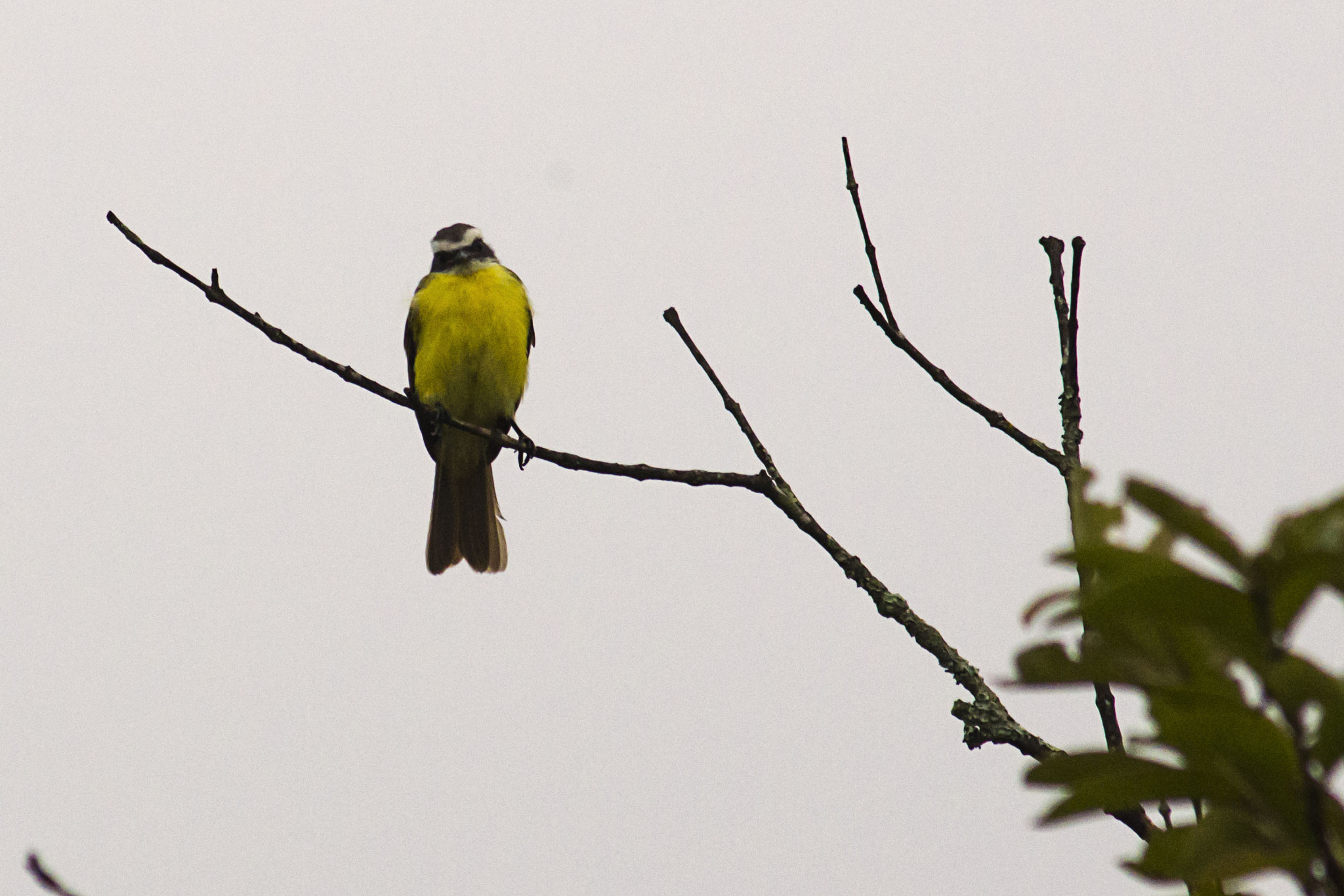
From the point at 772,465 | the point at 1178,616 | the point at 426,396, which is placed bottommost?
the point at 1178,616

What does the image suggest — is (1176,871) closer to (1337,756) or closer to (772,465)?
(1337,756)

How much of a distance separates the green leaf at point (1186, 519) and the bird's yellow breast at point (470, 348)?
6438 mm

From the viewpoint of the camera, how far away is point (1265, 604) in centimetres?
73

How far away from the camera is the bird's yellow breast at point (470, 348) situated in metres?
7.05

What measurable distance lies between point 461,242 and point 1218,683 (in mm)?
7172

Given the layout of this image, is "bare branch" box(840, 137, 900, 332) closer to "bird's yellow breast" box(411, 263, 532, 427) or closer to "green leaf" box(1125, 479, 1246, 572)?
"green leaf" box(1125, 479, 1246, 572)

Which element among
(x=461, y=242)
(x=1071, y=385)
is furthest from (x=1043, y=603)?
(x=461, y=242)

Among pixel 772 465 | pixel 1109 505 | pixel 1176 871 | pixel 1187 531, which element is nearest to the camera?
pixel 1187 531

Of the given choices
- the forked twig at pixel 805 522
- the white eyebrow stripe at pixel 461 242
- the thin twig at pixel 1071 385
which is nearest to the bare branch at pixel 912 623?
the forked twig at pixel 805 522

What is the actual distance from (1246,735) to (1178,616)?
8 cm

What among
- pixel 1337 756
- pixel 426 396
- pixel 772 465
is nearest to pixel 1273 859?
pixel 1337 756

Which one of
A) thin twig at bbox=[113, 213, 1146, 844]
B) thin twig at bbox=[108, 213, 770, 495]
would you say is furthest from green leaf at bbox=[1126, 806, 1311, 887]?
thin twig at bbox=[108, 213, 770, 495]

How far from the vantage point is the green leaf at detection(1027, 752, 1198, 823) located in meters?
0.86

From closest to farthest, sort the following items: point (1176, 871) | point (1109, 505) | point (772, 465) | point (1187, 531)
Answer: point (1187, 531), point (1176, 871), point (1109, 505), point (772, 465)
